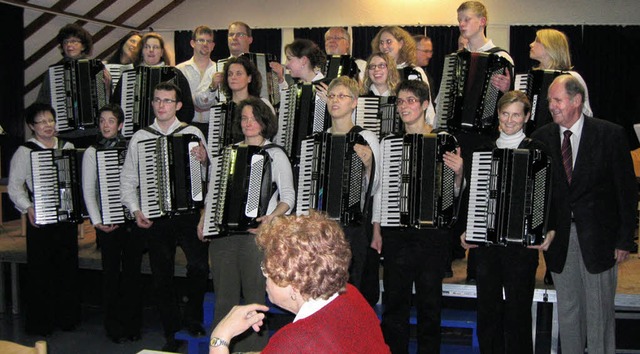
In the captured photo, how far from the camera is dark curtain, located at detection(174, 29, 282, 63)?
13.5 m

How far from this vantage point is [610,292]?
159 inches

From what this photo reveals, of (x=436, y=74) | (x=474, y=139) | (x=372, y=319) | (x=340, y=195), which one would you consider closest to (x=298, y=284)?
(x=372, y=319)

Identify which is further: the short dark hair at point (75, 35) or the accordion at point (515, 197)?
the short dark hair at point (75, 35)

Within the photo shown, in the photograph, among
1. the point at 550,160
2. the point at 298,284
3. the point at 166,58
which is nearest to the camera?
the point at 298,284

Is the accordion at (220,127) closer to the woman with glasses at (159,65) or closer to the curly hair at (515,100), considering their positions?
the woman with glasses at (159,65)

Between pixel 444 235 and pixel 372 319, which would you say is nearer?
pixel 372 319

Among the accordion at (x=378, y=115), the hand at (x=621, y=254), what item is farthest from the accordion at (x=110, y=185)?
the hand at (x=621, y=254)

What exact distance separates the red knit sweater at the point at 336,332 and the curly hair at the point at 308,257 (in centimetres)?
7

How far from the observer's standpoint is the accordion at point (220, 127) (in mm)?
5000

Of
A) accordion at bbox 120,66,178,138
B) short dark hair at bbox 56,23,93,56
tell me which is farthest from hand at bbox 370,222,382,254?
short dark hair at bbox 56,23,93,56

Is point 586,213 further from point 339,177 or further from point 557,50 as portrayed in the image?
point 339,177

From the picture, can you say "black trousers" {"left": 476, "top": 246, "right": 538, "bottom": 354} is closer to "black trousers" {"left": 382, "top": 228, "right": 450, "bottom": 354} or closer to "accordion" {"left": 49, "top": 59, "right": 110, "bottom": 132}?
"black trousers" {"left": 382, "top": 228, "right": 450, "bottom": 354}

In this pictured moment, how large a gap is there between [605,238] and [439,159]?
105cm

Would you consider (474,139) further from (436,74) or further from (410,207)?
(436,74)
